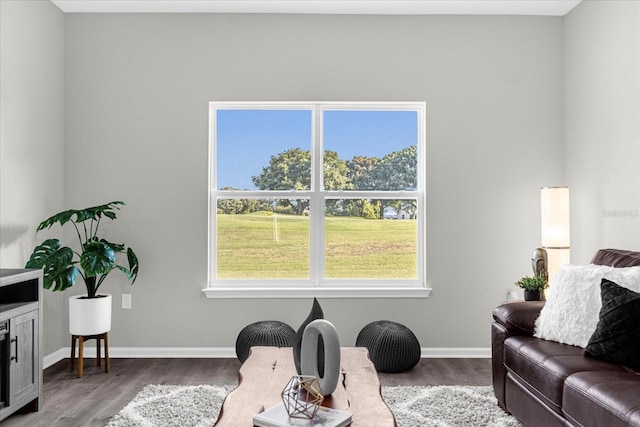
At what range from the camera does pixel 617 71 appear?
11.8ft

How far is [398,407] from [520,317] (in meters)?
0.90

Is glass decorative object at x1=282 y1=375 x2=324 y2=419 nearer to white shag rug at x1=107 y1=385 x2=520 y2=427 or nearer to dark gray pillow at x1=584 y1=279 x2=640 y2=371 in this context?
white shag rug at x1=107 y1=385 x2=520 y2=427

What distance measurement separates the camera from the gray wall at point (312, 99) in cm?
439

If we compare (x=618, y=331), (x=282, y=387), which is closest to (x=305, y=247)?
(x=282, y=387)

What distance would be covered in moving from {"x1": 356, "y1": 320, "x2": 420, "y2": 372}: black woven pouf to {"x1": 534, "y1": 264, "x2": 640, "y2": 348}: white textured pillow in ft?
3.86

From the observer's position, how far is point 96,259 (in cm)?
373

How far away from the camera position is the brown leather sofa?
200 cm

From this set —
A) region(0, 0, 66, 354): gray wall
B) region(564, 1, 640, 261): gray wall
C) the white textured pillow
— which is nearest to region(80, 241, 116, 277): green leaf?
region(0, 0, 66, 354): gray wall

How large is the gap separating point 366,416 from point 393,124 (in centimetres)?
304

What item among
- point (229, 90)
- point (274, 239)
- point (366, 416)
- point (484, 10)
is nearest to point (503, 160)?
point (484, 10)

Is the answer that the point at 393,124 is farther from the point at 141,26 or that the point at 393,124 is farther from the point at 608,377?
the point at 608,377

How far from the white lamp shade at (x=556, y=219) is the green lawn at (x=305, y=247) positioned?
3.58ft

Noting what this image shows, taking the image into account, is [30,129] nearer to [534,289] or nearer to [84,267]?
[84,267]

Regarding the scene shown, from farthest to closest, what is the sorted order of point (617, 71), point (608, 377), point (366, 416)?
point (617, 71)
point (608, 377)
point (366, 416)
